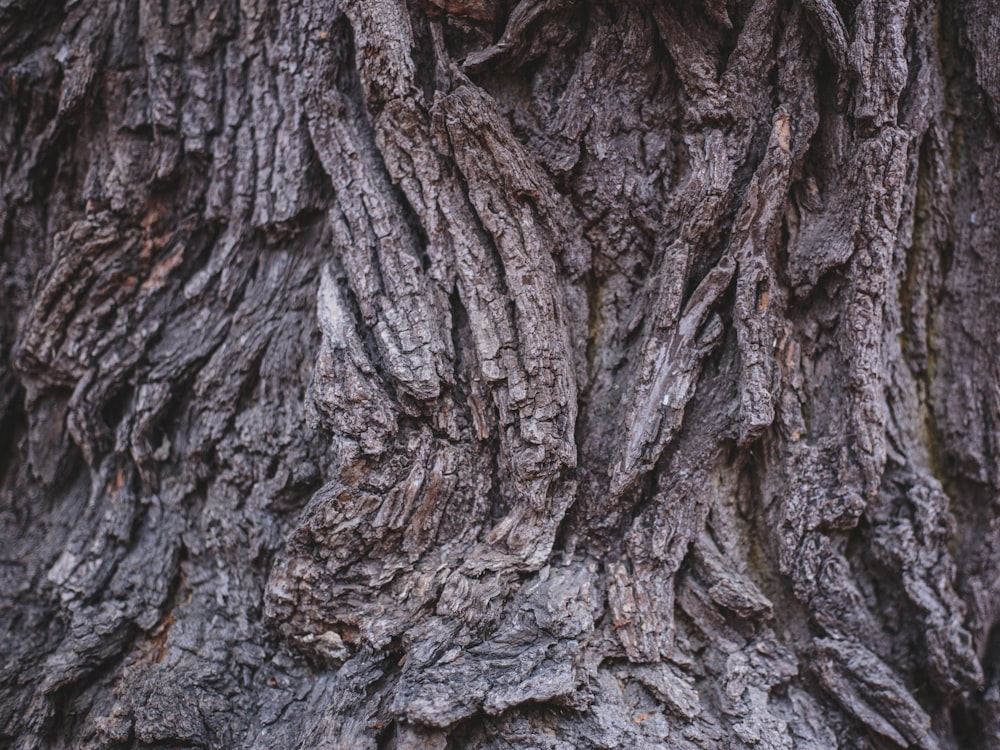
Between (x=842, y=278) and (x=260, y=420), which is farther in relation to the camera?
(x=260, y=420)

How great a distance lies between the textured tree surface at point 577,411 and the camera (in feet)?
6.18

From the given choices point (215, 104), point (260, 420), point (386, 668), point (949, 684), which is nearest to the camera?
point (386, 668)

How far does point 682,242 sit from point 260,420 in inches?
60.1

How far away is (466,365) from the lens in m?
1.96

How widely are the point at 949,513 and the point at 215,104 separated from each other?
2.98 m

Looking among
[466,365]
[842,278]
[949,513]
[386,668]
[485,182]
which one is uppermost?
[842,278]

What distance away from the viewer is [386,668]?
1.88m

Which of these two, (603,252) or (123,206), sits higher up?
(603,252)

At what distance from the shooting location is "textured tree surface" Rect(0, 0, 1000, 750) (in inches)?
74.1

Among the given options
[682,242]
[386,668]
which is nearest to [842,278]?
[682,242]

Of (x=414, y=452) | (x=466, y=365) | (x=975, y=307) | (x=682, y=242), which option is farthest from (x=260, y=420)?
(x=975, y=307)

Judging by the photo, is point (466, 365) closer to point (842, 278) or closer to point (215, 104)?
point (842, 278)

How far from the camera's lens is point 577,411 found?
203 cm

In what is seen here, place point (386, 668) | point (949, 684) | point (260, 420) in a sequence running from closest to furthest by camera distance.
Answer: point (386, 668), point (949, 684), point (260, 420)
